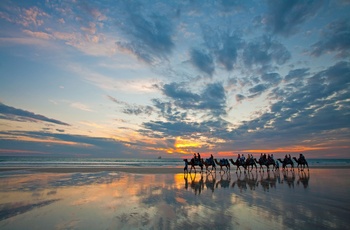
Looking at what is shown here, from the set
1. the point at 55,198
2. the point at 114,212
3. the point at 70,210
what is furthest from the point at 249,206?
the point at 55,198

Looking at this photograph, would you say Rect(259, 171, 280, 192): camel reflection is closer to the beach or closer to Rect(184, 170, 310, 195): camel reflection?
Rect(184, 170, 310, 195): camel reflection

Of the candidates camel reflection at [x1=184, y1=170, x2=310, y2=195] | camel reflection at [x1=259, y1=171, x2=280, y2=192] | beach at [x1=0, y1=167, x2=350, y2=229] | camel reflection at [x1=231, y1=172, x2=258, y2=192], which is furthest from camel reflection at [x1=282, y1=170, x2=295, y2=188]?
beach at [x1=0, y1=167, x2=350, y2=229]

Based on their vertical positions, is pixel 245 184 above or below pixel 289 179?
below

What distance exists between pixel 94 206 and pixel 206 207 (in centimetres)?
442

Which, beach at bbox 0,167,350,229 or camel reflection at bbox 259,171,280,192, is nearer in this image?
beach at bbox 0,167,350,229

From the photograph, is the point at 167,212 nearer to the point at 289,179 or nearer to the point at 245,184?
the point at 245,184

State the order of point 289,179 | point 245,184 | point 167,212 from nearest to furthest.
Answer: point 167,212 → point 245,184 → point 289,179

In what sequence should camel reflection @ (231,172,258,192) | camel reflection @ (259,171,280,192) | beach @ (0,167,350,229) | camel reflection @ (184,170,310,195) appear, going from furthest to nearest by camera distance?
camel reflection @ (259,171,280,192)
camel reflection @ (231,172,258,192)
camel reflection @ (184,170,310,195)
beach @ (0,167,350,229)

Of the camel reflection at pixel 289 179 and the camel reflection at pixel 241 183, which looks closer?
the camel reflection at pixel 241 183

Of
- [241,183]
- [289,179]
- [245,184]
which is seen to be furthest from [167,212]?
[289,179]

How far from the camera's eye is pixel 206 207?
27.9 feet

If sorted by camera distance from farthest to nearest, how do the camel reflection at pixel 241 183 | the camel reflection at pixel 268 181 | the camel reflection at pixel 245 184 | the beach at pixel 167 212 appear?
1. the camel reflection at pixel 268 181
2. the camel reflection at pixel 245 184
3. the camel reflection at pixel 241 183
4. the beach at pixel 167 212

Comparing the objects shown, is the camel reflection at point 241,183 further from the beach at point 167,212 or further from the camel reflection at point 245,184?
the beach at point 167,212

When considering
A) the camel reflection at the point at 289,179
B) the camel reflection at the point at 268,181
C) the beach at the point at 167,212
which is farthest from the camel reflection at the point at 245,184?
the beach at the point at 167,212
